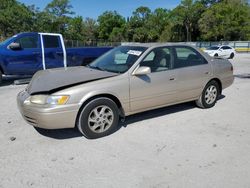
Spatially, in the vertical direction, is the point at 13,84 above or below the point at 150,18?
below

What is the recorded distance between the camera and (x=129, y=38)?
264 feet

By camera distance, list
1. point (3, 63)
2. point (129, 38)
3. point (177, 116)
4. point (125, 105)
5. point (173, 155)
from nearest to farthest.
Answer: point (173, 155)
point (125, 105)
point (177, 116)
point (3, 63)
point (129, 38)

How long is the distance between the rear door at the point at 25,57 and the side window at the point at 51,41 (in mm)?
284

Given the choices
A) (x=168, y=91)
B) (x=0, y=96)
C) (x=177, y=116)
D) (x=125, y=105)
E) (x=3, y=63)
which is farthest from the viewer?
(x=3, y=63)

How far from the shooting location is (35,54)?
29.1 ft

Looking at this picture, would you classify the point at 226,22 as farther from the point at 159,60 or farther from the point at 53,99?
the point at 53,99

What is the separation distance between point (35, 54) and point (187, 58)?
558cm

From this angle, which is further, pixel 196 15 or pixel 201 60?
→ pixel 196 15

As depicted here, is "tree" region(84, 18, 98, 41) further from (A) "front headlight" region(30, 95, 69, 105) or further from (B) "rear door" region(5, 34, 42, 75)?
(A) "front headlight" region(30, 95, 69, 105)

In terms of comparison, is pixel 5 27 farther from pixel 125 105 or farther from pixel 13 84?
pixel 125 105

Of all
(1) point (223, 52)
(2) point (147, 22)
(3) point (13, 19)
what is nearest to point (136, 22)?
(2) point (147, 22)

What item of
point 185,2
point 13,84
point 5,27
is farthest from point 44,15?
point 13,84

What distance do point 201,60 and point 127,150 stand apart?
296 centimetres

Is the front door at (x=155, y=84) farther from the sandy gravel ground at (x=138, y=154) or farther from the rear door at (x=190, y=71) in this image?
the sandy gravel ground at (x=138, y=154)
